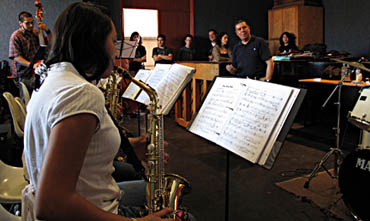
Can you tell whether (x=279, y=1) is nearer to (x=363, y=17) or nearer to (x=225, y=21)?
(x=225, y=21)

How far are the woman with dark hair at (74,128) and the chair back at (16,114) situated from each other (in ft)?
5.55

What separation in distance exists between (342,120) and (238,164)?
7.49ft

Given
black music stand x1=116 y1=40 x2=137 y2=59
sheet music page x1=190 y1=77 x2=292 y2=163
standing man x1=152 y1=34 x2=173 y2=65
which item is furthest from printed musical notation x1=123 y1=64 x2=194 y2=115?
standing man x1=152 y1=34 x2=173 y2=65

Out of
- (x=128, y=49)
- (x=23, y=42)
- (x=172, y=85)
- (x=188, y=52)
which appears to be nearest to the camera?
(x=172, y=85)

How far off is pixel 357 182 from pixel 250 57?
97.3 inches

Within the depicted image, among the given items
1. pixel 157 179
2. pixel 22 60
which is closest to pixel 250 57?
pixel 22 60

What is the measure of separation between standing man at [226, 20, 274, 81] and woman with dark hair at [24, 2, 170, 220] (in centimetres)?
354

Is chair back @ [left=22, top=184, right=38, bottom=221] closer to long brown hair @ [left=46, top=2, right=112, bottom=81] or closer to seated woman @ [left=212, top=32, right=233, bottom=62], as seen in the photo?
long brown hair @ [left=46, top=2, right=112, bottom=81]

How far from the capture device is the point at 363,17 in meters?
7.81

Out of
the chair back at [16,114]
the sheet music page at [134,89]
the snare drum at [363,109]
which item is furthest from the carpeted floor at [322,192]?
the chair back at [16,114]

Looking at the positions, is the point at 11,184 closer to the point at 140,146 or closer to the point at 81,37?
the point at 140,146

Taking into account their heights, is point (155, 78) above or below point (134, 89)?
above

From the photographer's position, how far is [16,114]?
2.61 m

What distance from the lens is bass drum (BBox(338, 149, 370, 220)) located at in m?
2.18
